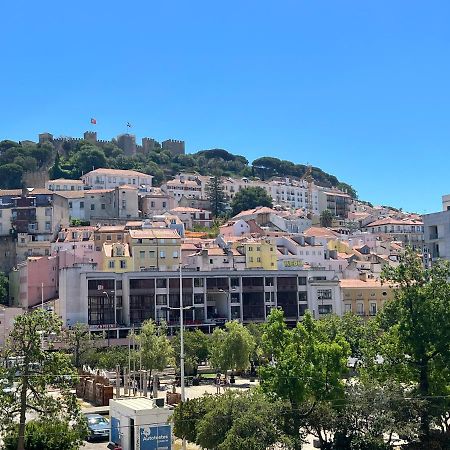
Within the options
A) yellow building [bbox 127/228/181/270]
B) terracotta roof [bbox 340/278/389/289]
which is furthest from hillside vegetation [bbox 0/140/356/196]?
terracotta roof [bbox 340/278/389/289]

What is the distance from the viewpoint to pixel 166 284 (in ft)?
262

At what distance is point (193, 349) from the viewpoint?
6250cm

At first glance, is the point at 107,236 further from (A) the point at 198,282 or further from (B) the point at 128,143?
Result: (B) the point at 128,143

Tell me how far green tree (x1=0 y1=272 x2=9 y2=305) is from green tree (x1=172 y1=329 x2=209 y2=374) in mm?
36563

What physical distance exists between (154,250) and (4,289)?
22.4 meters

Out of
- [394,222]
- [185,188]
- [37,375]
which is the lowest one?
[37,375]

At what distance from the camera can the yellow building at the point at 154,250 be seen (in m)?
84.6

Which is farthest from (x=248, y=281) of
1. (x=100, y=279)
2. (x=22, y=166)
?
(x=22, y=166)

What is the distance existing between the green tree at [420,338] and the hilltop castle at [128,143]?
5532 inches

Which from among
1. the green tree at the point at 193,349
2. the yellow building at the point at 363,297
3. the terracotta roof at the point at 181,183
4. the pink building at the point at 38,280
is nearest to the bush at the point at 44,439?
the green tree at the point at 193,349

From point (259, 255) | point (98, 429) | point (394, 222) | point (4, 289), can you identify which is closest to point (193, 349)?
point (98, 429)

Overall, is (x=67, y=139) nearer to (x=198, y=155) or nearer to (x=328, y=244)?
(x=198, y=155)

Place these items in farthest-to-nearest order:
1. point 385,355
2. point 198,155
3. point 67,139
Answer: point 198,155
point 67,139
point 385,355

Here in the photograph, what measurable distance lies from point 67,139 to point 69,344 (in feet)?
359
